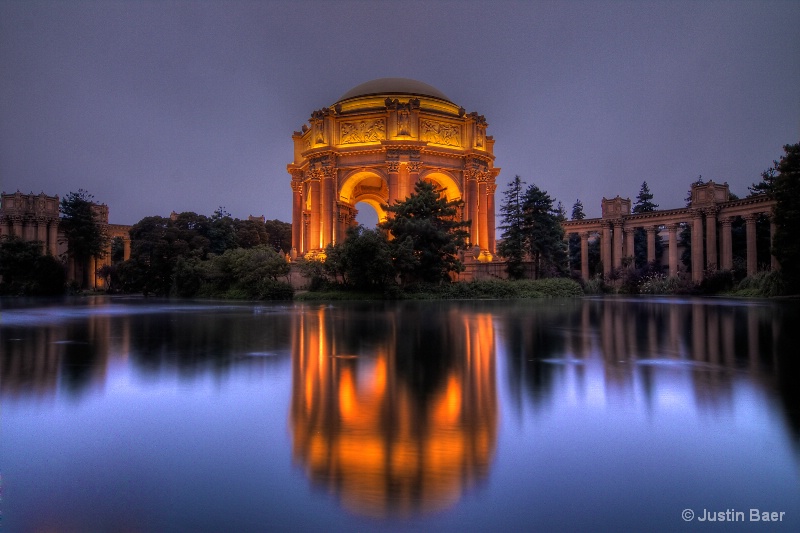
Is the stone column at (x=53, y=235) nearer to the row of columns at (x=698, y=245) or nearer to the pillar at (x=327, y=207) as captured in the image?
the pillar at (x=327, y=207)

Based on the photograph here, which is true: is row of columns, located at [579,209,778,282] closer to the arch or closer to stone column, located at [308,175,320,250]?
the arch

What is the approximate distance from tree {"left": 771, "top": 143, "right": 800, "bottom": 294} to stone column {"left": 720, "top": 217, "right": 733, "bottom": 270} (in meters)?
12.4

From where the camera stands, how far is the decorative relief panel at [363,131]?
4031 centimetres

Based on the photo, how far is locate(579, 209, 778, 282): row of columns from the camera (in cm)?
3944

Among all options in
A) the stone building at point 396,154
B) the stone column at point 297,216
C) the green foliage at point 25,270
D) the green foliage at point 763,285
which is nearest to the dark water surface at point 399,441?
the green foliage at point 763,285

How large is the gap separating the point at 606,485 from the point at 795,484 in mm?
1148

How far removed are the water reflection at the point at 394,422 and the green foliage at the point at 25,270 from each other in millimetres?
43664

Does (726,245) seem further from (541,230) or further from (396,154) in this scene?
(396,154)

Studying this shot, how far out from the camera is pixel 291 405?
455 cm

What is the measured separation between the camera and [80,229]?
49281mm

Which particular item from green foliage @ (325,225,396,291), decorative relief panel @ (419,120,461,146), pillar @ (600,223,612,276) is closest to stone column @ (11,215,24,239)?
green foliage @ (325,225,396,291)

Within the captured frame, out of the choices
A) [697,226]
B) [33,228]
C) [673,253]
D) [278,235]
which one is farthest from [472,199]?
[33,228]

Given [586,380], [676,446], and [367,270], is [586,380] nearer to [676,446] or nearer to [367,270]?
[676,446]

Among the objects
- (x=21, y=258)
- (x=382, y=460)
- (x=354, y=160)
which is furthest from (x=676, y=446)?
(x=21, y=258)
